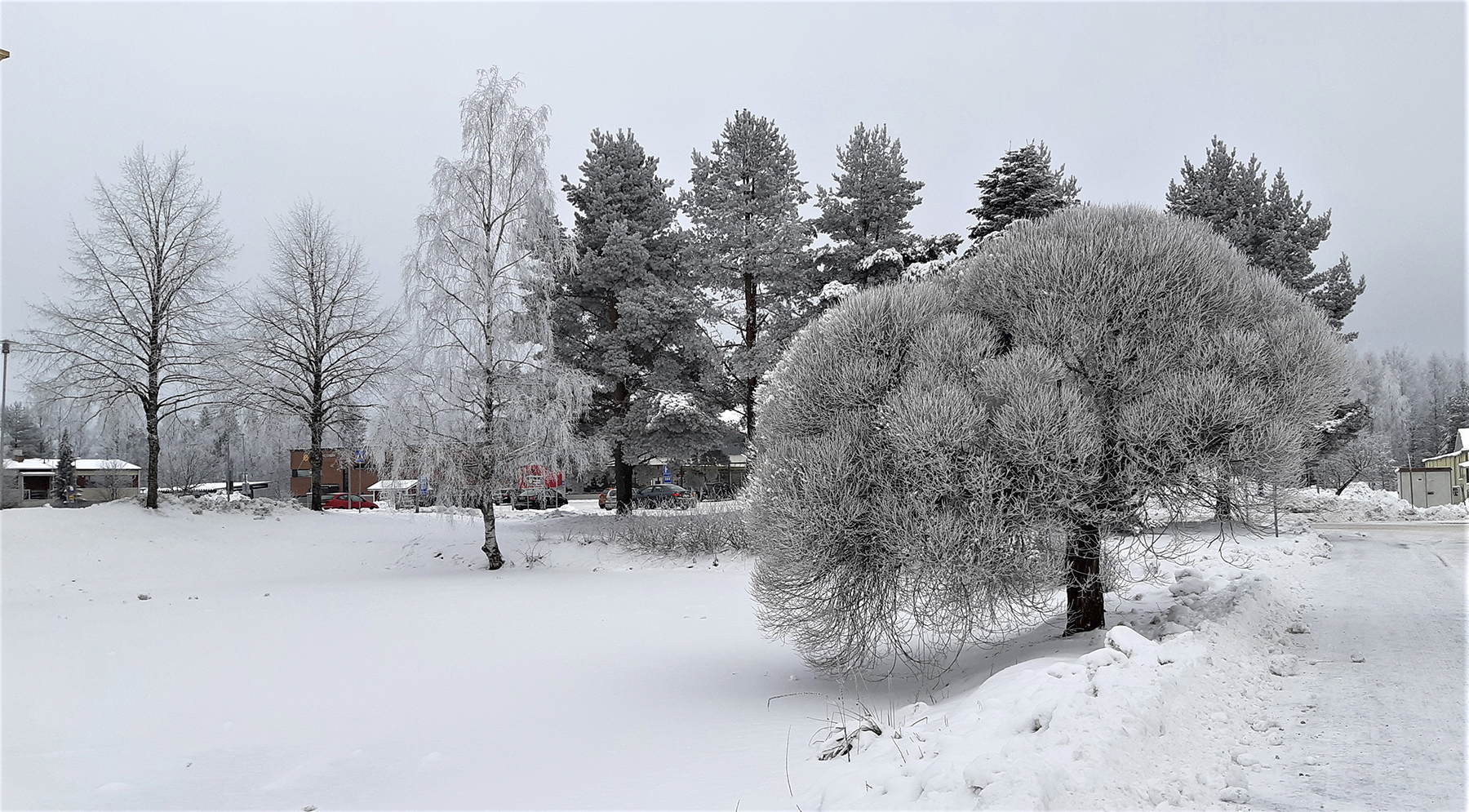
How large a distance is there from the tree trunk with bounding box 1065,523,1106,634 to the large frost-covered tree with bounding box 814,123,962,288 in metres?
16.4

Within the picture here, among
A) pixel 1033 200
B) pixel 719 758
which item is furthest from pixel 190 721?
pixel 1033 200

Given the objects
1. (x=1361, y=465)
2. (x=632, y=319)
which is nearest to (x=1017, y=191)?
(x=632, y=319)

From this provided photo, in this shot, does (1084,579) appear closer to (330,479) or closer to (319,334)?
(319,334)

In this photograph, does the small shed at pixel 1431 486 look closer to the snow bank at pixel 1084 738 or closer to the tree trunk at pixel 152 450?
the snow bank at pixel 1084 738

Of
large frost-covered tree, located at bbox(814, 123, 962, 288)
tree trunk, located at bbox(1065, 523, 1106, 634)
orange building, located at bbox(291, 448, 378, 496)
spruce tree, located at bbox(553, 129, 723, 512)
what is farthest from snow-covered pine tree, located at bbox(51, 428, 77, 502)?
tree trunk, located at bbox(1065, 523, 1106, 634)

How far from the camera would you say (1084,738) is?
180 inches

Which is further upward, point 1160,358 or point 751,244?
point 751,244

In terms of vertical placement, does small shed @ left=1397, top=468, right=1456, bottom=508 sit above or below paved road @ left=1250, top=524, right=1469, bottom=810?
above

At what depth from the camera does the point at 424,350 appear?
16.8 meters

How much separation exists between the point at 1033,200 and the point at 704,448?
1219 centimetres

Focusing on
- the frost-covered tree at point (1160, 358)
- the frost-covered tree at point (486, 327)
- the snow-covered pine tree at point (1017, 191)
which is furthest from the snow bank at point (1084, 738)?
the snow-covered pine tree at point (1017, 191)

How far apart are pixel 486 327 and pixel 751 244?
35.8ft

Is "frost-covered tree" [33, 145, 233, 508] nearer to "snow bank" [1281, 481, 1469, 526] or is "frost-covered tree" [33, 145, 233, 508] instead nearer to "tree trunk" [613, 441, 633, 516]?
"tree trunk" [613, 441, 633, 516]

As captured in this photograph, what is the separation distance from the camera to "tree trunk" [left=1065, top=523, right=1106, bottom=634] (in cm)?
756
